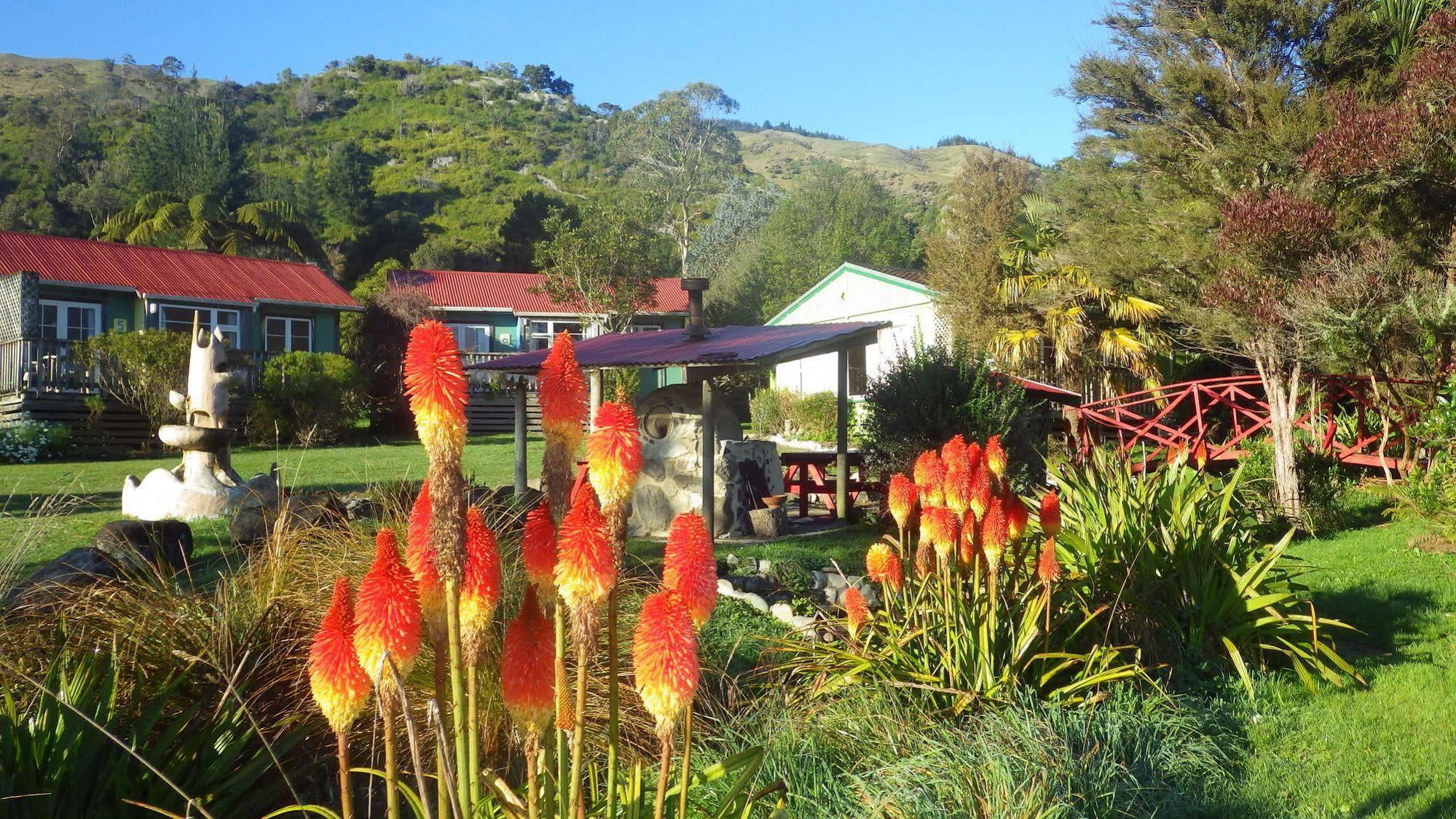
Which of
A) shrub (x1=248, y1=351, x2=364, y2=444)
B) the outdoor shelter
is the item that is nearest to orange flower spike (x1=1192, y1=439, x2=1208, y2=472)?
the outdoor shelter

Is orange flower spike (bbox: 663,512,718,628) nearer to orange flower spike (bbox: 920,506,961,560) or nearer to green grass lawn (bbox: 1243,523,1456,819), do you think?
orange flower spike (bbox: 920,506,961,560)

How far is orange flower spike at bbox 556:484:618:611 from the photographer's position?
153 cm

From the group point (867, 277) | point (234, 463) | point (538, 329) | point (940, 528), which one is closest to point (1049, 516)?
point (940, 528)

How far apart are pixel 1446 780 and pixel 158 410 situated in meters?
22.9

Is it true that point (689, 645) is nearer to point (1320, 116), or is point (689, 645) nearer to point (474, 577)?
point (474, 577)

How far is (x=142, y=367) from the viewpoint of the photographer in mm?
22438

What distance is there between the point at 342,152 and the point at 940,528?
55190 millimetres

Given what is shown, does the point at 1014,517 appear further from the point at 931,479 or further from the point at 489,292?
the point at 489,292

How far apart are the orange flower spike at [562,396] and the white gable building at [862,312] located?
23993 millimetres

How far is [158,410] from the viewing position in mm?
21906

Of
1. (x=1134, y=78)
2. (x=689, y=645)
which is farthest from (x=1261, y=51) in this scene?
(x=689, y=645)

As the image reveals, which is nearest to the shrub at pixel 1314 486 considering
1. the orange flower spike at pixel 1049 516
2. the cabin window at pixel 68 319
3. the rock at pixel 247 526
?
the orange flower spike at pixel 1049 516

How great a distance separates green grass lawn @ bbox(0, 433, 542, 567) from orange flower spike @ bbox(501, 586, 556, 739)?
4371 millimetres

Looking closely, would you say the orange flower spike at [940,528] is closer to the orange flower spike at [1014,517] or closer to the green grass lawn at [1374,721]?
the orange flower spike at [1014,517]
